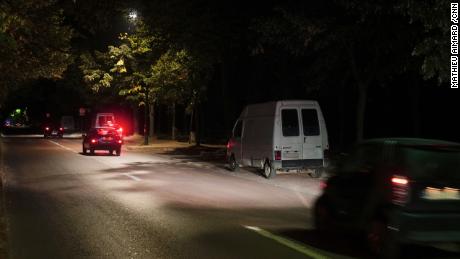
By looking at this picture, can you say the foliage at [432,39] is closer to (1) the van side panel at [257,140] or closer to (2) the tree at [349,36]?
(2) the tree at [349,36]

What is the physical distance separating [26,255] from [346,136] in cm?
2634

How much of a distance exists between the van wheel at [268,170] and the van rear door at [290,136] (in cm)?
46

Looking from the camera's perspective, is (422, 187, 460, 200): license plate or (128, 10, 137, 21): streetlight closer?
(422, 187, 460, 200): license plate

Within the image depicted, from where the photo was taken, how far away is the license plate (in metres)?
7.36

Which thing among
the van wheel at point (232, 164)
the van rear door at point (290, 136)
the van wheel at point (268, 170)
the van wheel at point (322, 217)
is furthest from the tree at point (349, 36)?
the van wheel at point (322, 217)

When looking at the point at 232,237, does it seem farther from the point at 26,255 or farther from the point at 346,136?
the point at 346,136

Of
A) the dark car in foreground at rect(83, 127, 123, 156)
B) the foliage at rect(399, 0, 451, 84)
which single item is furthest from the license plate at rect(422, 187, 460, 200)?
the dark car in foreground at rect(83, 127, 123, 156)

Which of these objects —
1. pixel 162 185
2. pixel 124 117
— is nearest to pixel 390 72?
pixel 162 185

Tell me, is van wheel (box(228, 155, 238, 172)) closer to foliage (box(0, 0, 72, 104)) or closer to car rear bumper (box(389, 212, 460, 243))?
foliage (box(0, 0, 72, 104))

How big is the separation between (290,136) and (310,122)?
0.77 metres

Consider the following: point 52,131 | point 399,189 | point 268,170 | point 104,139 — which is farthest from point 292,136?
point 52,131

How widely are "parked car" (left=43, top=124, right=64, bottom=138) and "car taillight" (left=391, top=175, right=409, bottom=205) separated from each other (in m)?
56.5

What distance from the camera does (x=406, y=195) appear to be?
7355 millimetres

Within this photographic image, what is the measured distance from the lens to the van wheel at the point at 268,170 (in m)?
18.7
